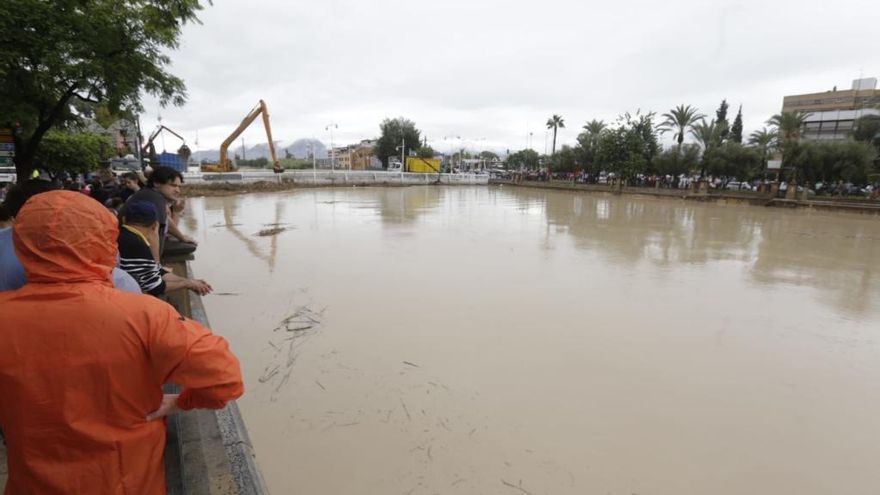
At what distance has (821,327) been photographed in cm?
592

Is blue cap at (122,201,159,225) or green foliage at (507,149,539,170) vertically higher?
green foliage at (507,149,539,170)

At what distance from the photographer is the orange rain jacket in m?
1.14

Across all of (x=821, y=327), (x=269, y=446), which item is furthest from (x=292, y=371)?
(x=821, y=327)

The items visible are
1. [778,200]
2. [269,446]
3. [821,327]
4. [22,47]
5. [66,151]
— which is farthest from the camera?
[778,200]

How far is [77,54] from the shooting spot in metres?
5.82

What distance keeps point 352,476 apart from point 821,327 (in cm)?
652

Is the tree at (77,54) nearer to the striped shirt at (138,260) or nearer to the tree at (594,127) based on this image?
the striped shirt at (138,260)

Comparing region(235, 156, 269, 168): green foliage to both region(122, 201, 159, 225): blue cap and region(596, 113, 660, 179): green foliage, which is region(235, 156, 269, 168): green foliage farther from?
region(122, 201, 159, 225): blue cap

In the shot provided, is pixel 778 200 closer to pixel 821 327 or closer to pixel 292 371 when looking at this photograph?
pixel 821 327

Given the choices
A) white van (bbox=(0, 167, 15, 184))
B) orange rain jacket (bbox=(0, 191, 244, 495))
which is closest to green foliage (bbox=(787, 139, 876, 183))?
orange rain jacket (bbox=(0, 191, 244, 495))

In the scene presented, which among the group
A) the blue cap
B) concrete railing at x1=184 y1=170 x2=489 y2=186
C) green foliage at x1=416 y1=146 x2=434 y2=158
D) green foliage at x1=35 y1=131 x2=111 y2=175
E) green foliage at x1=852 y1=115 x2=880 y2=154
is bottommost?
the blue cap

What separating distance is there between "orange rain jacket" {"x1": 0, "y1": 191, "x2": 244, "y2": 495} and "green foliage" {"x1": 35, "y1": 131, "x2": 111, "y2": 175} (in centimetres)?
2133

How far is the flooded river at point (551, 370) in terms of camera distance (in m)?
3.15

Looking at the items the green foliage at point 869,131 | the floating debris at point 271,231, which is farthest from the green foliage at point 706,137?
the floating debris at point 271,231
